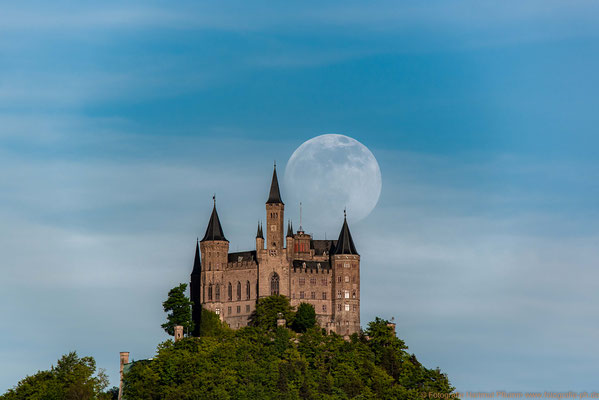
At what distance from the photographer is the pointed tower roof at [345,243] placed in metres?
171

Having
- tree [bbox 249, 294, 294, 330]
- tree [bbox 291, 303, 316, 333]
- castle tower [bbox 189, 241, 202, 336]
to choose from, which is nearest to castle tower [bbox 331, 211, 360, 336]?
tree [bbox 291, 303, 316, 333]

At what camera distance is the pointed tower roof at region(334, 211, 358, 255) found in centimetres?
17112

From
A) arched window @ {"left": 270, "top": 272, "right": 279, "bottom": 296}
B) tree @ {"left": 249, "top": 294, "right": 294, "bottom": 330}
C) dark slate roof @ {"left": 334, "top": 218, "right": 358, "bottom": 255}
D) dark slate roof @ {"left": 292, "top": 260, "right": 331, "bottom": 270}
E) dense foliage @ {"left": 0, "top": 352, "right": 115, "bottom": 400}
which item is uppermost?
dark slate roof @ {"left": 334, "top": 218, "right": 358, "bottom": 255}

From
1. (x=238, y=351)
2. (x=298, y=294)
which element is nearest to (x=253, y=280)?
(x=298, y=294)

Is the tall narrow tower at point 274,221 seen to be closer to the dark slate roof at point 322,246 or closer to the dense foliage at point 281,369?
the dark slate roof at point 322,246

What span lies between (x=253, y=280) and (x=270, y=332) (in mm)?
11126

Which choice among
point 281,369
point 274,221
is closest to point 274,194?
point 274,221

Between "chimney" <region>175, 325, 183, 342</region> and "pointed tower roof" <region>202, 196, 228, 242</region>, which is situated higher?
"pointed tower roof" <region>202, 196, 228, 242</region>

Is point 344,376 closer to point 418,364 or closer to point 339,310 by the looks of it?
point 418,364

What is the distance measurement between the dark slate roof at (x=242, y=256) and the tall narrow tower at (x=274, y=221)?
231cm

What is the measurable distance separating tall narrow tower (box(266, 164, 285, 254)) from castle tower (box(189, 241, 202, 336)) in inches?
367

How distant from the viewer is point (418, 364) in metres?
154

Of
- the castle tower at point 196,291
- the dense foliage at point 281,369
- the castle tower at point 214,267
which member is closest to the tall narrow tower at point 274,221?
the castle tower at point 214,267

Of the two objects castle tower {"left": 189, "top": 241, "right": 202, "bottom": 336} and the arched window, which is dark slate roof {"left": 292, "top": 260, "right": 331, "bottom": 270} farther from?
castle tower {"left": 189, "top": 241, "right": 202, "bottom": 336}
